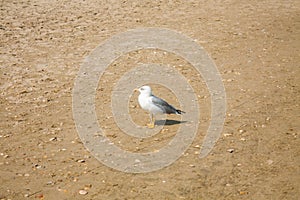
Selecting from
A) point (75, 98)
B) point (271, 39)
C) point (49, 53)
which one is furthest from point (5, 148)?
point (271, 39)

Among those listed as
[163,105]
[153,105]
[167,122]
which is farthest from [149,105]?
[167,122]

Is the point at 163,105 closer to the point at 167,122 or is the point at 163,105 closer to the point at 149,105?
the point at 149,105

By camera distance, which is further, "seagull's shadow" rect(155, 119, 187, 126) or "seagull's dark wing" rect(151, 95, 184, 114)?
"seagull's shadow" rect(155, 119, 187, 126)

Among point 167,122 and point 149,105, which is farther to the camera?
point 167,122

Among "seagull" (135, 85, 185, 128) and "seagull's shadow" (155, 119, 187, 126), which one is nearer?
"seagull" (135, 85, 185, 128)

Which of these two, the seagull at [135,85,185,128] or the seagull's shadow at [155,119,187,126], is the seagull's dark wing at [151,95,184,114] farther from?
the seagull's shadow at [155,119,187,126]

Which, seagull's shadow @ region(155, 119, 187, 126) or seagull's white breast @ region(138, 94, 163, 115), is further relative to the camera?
seagull's shadow @ region(155, 119, 187, 126)

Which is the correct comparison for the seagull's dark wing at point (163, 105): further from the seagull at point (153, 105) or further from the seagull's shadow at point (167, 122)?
the seagull's shadow at point (167, 122)

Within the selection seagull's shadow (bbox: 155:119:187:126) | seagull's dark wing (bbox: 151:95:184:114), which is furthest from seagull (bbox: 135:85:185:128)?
seagull's shadow (bbox: 155:119:187:126)

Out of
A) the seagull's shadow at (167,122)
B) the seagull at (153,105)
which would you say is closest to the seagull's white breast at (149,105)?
the seagull at (153,105)

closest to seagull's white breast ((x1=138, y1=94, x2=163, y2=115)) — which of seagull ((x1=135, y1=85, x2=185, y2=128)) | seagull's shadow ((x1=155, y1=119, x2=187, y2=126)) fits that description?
seagull ((x1=135, y1=85, x2=185, y2=128))

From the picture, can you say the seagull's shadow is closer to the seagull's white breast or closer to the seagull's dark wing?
the seagull's dark wing

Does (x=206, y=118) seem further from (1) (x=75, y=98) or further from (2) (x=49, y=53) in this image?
(2) (x=49, y=53)

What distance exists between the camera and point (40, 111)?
8.98m
